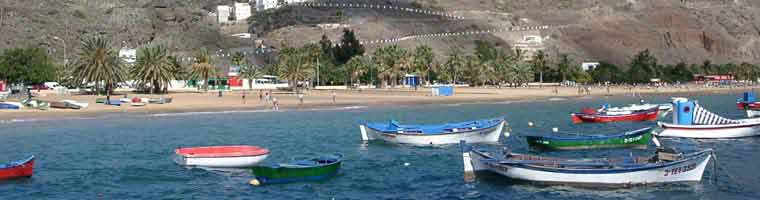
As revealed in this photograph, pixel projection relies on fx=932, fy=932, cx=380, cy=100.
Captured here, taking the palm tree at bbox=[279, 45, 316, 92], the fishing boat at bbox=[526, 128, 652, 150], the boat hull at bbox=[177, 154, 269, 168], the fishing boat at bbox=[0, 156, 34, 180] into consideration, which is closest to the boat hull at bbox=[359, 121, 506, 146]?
the fishing boat at bbox=[526, 128, 652, 150]

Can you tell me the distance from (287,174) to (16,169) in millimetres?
11343

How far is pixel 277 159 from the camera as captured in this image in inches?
1831

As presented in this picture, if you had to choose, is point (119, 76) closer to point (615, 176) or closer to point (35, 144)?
point (35, 144)

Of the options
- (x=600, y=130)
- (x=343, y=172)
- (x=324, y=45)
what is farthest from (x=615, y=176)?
(x=324, y=45)

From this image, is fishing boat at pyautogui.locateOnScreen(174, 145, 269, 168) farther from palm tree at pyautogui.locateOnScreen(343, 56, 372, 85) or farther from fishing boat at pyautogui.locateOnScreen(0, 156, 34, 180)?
palm tree at pyautogui.locateOnScreen(343, 56, 372, 85)

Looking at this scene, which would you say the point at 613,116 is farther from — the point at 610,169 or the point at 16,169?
the point at 16,169

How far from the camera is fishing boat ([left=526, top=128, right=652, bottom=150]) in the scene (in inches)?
1886

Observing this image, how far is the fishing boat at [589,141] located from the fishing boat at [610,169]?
11259 mm

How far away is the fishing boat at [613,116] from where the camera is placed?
237 feet

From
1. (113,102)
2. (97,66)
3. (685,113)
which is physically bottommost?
(113,102)

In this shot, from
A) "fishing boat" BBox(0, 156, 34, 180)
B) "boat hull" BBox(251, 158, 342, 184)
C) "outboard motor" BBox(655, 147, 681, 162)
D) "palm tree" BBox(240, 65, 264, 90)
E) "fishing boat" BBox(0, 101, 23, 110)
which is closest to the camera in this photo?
"outboard motor" BBox(655, 147, 681, 162)

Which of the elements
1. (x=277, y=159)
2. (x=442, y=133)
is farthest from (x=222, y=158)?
(x=442, y=133)

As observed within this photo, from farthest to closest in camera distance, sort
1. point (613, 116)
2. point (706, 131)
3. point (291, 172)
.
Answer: point (613, 116) < point (706, 131) < point (291, 172)

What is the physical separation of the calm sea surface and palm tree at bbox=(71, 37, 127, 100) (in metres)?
32.4
